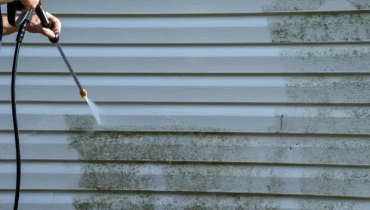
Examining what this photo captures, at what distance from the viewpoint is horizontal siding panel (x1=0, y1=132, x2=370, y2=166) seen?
3213 mm

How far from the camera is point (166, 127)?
10.8 feet

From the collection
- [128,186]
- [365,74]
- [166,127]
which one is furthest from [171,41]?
[365,74]

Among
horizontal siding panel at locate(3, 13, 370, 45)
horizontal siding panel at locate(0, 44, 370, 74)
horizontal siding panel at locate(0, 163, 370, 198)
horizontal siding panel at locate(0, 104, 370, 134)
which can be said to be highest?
horizontal siding panel at locate(3, 13, 370, 45)

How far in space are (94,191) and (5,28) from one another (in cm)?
127

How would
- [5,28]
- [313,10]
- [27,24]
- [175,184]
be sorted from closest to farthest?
[27,24] → [5,28] → [313,10] → [175,184]

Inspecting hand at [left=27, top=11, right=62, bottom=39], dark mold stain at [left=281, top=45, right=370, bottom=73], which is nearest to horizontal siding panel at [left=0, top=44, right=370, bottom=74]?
dark mold stain at [left=281, top=45, right=370, bottom=73]

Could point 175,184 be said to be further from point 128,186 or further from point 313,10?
point 313,10

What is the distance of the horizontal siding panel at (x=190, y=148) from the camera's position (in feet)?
10.5

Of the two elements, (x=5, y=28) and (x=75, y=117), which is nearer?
(x=5, y=28)

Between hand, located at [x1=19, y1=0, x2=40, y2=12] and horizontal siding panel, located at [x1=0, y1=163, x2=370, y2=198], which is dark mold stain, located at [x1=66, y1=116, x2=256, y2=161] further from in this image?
hand, located at [x1=19, y1=0, x2=40, y2=12]

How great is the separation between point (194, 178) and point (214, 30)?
3.22ft

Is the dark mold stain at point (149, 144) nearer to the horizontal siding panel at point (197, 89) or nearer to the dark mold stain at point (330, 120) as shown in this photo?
the horizontal siding panel at point (197, 89)

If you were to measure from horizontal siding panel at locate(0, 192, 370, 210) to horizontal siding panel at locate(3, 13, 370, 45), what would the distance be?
1027mm

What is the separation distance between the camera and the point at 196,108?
3.26 m
